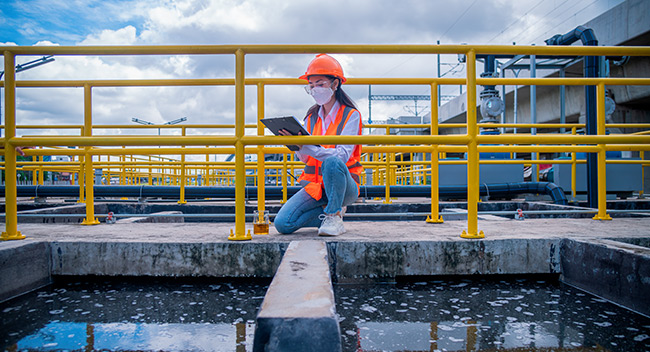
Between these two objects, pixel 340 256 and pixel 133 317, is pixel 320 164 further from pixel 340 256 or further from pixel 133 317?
pixel 133 317

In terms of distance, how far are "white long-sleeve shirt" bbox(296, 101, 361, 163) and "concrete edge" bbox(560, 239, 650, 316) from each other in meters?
1.34

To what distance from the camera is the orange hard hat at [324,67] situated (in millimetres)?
2451

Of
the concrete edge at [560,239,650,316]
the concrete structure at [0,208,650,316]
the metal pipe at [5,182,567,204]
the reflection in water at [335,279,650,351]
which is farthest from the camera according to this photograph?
the metal pipe at [5,182,567,204]

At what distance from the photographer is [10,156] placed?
2.33 m

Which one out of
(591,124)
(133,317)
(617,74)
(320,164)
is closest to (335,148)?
(320,164)

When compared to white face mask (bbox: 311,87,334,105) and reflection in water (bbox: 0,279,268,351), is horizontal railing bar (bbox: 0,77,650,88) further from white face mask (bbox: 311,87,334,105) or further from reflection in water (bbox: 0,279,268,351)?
reflection in water (bbox: 0,279,268,351)

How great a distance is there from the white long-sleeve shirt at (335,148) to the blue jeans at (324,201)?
0.18 ft

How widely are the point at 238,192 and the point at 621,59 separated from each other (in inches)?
494

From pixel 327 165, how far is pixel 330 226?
370mm

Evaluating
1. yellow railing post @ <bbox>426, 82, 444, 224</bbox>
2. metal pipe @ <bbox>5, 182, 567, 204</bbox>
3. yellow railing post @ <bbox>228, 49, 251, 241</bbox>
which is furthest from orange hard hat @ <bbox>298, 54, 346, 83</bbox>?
metal pipe @ <bbox>5, 182, 567, 204</bbox>

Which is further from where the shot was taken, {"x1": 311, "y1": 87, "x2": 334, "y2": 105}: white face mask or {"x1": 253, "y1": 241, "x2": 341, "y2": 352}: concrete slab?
{"x1": 311, "y1": 87, "x2": 334, "y2": 105}: white face mask

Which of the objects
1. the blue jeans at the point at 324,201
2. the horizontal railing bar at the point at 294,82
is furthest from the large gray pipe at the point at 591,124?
the blue jeans at the point at 324,201

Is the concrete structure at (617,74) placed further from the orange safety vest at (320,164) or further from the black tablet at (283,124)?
the black tablet at (283,124)

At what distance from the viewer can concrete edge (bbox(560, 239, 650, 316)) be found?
160cm
